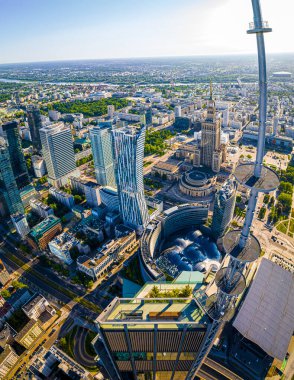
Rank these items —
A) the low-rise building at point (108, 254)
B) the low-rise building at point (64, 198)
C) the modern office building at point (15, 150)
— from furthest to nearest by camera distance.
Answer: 1. the low-rise building at point (64, 198)
2. the modern office building at point (15, 150)
3. the low-rise building at point (108, 254)

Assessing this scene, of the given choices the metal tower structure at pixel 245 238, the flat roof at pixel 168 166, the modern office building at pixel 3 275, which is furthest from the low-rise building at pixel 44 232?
the metal tower structure at pixel 245 238

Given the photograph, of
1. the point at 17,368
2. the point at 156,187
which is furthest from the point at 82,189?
the point at 17,368

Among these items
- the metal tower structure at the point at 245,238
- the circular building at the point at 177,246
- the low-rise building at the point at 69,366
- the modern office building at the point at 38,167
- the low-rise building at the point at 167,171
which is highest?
the metal tower structure at the point at 245,238

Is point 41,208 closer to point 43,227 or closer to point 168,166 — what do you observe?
point 43,227

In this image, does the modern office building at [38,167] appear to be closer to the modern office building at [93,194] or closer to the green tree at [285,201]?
the modern office building at [93,194]

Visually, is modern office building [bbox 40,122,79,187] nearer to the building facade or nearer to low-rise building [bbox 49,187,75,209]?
low-rise building [bbox 49,187,75,209]

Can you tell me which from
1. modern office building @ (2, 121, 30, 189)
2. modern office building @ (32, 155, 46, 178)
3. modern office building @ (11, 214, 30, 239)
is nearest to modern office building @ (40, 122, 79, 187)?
modern office building @ (2, 121, 30, 189)

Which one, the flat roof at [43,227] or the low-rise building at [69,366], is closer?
the low-rise building at [69,366]
